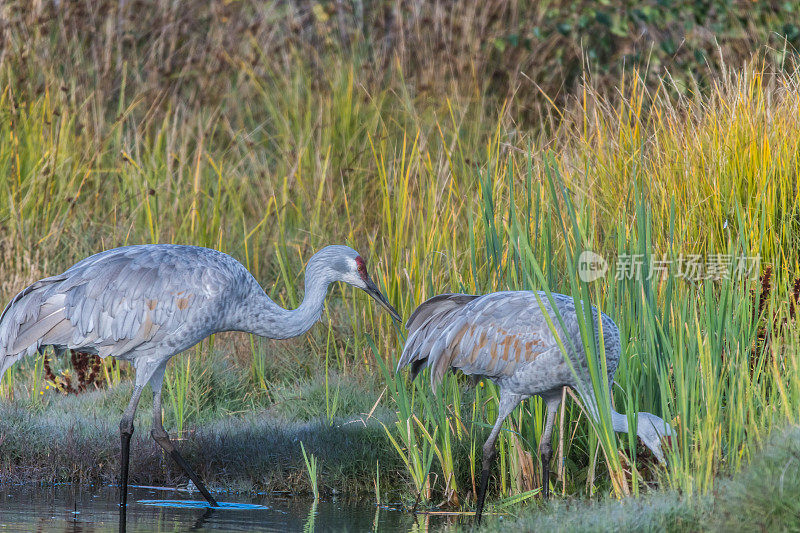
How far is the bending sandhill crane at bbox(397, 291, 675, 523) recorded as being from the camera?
196 inches

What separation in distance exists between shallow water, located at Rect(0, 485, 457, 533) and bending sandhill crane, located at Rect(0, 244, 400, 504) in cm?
20

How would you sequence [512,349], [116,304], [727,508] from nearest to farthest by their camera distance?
[727,508] → [512,349] → [116,304]

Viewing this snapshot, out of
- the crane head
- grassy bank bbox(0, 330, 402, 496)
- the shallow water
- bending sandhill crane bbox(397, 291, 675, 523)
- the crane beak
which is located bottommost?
the shallow water

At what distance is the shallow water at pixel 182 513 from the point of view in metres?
4.98

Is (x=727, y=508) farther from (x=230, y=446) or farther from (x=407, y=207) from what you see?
(x=407, y=207)

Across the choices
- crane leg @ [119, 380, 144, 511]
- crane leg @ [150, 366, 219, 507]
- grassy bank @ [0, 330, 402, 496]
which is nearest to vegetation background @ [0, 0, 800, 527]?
grassy bank @ [0, 330, 402, 496]

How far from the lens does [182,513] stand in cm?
534

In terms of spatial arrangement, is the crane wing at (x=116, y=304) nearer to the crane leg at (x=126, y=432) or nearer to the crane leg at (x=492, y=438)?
the crane leg at (x=126, y=432)

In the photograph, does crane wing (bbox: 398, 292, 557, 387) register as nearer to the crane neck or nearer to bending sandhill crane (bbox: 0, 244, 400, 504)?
the crane neck

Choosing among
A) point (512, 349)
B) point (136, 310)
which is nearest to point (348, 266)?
point (136, 310)

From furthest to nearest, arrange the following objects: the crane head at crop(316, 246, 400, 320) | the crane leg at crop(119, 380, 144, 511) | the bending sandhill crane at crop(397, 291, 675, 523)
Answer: the crane head at crop(316, 246, 400, 320) → the crane leg at crop(119, 380, 144, 511) → the bending sandhill crane at crop(397, 291, 675, 523)

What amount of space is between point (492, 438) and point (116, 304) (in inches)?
82.5

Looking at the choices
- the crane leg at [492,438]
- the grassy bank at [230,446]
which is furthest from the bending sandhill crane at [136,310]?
the crane leg at [492,438]

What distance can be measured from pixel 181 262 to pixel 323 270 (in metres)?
0.79
